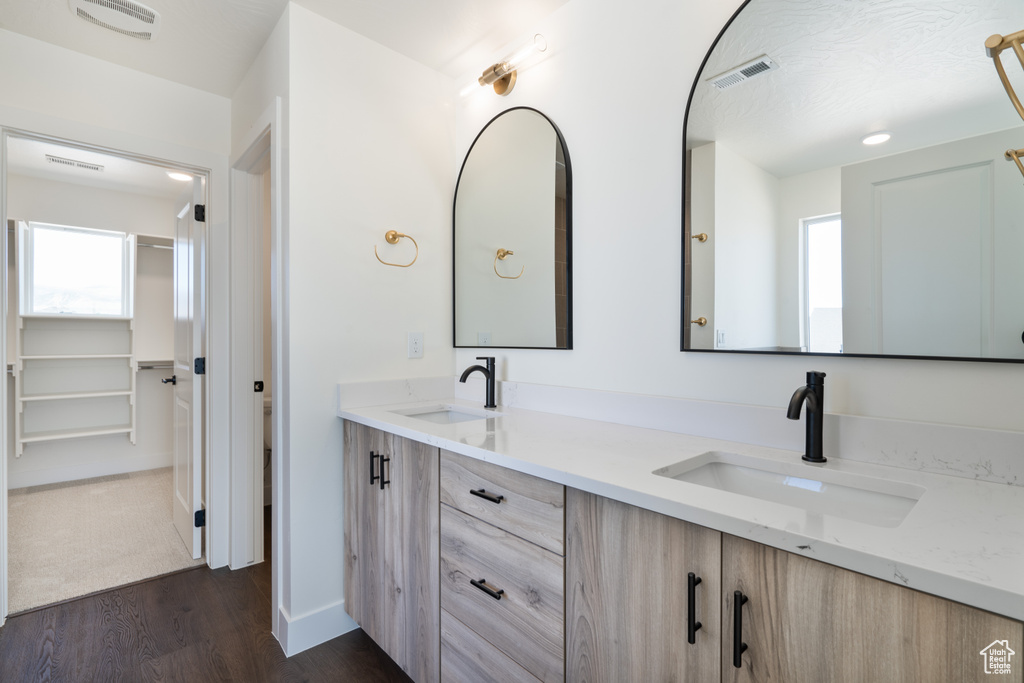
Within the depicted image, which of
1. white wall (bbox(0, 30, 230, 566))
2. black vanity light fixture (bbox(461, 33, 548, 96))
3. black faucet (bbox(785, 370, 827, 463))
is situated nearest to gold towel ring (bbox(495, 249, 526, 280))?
black vanity light fixture (bbox(461, 33, 548, 96))

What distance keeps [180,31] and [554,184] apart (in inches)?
62.3

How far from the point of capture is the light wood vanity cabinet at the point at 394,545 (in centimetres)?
145

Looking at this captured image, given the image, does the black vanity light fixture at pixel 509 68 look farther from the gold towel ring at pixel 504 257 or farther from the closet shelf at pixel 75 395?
the closet shelf at pixel 75 395

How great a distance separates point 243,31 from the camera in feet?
6.31

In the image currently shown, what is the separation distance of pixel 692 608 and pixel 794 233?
0.92m

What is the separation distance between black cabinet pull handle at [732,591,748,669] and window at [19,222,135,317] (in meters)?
4.79

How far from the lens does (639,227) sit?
157 centimetres

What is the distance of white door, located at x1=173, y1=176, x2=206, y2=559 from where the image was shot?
244 cm

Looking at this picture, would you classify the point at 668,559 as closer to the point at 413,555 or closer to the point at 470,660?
the point at 470,660

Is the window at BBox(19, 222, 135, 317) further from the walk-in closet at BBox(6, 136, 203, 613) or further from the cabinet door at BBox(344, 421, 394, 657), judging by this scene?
the cabinet door at BBox(344, 421, 394, 657)

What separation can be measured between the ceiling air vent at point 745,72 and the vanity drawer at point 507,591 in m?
1.32

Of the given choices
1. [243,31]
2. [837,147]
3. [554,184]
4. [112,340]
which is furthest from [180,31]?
[112,340]

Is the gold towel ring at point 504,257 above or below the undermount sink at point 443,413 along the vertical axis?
above

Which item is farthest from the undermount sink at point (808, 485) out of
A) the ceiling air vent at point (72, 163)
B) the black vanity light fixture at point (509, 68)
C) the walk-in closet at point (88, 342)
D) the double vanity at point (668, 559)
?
the ceiling air vent at point (72, 163)
